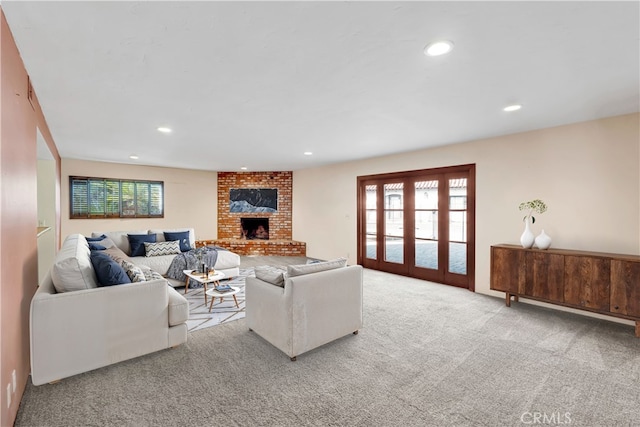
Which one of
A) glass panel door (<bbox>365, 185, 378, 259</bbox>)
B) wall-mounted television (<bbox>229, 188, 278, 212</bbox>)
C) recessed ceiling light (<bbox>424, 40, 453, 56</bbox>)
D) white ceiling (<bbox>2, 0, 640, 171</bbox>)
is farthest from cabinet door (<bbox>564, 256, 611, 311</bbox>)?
wall-mounted television (<bbox>229, 188, 278, 212</bbox>)

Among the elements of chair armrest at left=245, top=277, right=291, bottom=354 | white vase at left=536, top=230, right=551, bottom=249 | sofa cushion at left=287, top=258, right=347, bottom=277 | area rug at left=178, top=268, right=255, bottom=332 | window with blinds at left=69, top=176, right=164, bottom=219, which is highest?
window with blinds at left=69, top=176, right=164, bottom=219

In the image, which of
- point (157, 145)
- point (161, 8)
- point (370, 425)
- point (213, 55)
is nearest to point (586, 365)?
point (370, 425)

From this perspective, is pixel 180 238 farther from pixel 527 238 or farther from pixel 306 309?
pixel 527 238

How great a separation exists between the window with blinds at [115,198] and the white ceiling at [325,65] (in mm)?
3069

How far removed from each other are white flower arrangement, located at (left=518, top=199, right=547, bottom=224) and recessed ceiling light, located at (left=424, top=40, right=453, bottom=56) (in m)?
2.87

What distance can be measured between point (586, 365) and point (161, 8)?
4.12m

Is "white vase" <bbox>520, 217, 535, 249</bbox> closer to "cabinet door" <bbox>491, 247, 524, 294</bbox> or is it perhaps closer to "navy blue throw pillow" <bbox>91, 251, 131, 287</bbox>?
"cabinet door" <bbox>491, 247, 524, 294</bbox>

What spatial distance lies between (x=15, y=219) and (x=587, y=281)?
531cm

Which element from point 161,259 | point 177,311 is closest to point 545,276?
point 177,311

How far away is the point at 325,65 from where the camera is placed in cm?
227

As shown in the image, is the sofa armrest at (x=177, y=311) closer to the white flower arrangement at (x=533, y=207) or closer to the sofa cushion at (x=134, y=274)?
the sofa cushion at (x=134, y=274)

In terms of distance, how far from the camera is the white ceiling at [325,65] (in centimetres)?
168

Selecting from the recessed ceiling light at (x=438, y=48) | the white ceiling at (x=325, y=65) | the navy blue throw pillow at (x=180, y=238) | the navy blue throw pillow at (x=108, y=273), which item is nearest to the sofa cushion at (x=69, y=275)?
the navy blue throw pillow at (x=108, y=273)

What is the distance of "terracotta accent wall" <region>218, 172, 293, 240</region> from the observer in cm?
856
